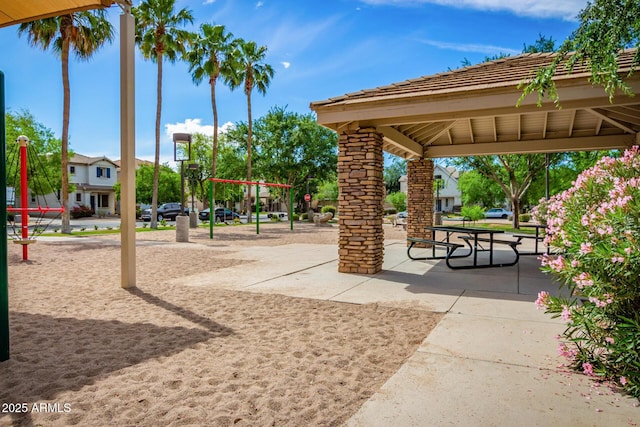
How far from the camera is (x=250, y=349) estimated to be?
3.85 metres

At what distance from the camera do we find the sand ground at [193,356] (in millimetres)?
2688

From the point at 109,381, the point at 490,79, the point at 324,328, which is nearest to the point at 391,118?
the point at 490,79

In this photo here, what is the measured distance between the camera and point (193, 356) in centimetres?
367

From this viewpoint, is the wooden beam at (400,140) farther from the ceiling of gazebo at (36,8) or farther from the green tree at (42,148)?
the green tree at (42,148)

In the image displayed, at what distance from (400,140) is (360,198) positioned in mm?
2564

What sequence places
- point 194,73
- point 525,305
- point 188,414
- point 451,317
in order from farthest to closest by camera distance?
point 194,73 < point 525,305 < point 451,317 < point 188,414

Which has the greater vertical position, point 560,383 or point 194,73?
point 194,73

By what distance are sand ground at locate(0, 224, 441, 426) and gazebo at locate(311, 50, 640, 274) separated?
8.59 ft

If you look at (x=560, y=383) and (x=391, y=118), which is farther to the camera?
(x=391, y=118)

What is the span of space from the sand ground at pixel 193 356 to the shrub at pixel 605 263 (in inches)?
56.1

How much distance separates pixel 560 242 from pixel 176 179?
158 ft

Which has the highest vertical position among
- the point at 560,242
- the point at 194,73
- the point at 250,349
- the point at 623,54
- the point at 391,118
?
the point at 194,73

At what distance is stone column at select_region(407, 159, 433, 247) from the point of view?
39.8ft

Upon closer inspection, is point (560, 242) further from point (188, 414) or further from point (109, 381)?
point (109, 381)
